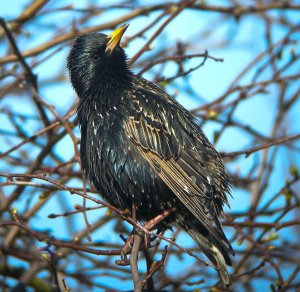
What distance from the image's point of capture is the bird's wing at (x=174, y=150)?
446 centimetres

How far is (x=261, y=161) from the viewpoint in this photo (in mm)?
6367

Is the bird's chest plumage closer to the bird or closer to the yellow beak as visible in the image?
the bird

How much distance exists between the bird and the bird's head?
1 cm

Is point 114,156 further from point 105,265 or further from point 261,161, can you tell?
point 261,161

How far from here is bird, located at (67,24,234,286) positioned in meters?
4.50

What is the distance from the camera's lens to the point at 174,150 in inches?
184

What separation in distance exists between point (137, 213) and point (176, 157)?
1.64 feet

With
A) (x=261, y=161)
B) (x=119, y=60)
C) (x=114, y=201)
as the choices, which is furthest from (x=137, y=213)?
(x=261, y=161)

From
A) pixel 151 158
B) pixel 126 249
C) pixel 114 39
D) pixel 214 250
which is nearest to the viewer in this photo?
pixel 126 249

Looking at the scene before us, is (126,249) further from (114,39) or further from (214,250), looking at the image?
(114,39)

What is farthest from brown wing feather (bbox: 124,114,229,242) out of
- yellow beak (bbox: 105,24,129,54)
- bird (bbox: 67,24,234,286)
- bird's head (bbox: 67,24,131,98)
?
yellow beak (bbox: 105,24,129,54)

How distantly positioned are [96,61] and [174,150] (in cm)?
96

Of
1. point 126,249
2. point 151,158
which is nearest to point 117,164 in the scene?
point 151,158

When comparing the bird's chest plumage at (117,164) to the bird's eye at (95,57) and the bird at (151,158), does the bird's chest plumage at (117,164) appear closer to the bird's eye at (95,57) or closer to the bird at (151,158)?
the bird at (151,158)
